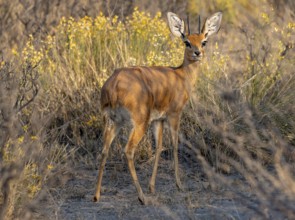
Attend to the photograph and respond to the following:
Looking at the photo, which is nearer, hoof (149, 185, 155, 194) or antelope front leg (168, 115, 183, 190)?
hoof (149, 185, 155, 194)

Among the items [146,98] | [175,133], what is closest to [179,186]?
[175,133]

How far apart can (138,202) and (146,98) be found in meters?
0.97

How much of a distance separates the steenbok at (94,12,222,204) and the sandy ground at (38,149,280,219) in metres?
0.18

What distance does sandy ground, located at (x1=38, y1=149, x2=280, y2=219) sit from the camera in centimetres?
617

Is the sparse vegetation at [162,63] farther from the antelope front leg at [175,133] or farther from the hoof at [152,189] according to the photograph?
the hoof at [152,189]

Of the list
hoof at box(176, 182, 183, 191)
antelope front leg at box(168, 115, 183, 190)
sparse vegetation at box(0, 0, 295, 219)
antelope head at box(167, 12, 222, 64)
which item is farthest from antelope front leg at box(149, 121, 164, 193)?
antelope head at box(167, 12, 222, 64)

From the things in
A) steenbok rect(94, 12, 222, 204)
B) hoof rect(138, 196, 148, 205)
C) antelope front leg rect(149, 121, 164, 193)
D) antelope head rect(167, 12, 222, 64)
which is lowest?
hoof rect(138, 196, 148, 205)

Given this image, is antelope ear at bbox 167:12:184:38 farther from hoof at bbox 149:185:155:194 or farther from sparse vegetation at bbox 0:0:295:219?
hoof at bbox 149:185:155:194

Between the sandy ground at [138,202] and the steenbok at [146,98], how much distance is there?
0.18 meters

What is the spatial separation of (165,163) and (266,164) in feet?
3.69

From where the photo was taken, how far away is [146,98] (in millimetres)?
6891

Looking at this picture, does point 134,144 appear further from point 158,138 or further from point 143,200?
point 158,138

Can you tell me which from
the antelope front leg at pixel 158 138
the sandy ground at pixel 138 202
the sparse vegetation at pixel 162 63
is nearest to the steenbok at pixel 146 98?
the antelope front leg at pixel 158 138

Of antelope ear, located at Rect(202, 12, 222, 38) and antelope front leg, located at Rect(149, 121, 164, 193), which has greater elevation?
antelope ear, located at Rect(202, 12, 222, 38)
